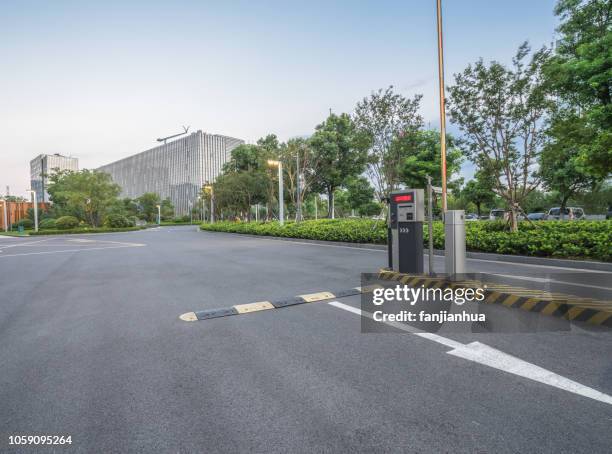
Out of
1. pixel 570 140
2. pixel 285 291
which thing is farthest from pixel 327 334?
pixel 570 140

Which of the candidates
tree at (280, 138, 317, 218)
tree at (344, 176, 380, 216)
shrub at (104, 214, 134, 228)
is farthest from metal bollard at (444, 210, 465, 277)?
shrub at (104, 214, 134, 228)

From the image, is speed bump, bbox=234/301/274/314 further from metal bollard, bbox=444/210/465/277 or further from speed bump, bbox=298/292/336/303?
metal bollard, bbox=444/210/465/277

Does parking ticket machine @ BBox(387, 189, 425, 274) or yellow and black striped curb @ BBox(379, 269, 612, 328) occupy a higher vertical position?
parking ticket machine @ BBox(387, 189, 425, 274)

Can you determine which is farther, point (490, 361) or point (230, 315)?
point (230, 315)

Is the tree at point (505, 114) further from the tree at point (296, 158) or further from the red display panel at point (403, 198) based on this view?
the tree at point (296, 158)

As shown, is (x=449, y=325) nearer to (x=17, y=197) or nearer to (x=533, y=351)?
(x=533, y=351)

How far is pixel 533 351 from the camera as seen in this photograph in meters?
3.24

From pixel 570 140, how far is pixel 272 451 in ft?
45.2

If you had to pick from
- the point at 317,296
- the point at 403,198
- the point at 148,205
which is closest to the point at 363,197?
the point at 403,198

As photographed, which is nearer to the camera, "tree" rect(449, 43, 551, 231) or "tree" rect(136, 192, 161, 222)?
"tree" rect(449, 43, 551, 231)

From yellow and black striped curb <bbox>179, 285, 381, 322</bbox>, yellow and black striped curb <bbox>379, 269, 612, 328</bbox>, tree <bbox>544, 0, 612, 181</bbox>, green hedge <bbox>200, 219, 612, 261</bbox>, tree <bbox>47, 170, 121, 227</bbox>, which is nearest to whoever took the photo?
yellow and black striped curb <bbox>379, 269, 612, 328</bbox>

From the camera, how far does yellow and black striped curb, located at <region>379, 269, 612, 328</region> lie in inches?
157

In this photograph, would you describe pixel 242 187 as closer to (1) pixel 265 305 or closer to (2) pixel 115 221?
(2) pixel 115 221

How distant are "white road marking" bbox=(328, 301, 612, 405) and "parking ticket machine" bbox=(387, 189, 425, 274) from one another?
2.97m
